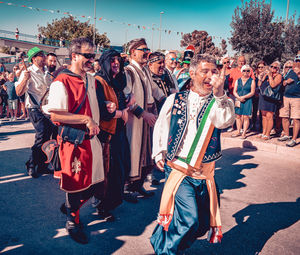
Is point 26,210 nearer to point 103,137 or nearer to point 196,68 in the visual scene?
point 103,137

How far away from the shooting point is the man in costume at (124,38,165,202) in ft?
12.8

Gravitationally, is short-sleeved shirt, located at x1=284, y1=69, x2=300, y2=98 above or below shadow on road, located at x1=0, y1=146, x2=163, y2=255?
above

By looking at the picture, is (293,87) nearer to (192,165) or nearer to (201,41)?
(192,165)

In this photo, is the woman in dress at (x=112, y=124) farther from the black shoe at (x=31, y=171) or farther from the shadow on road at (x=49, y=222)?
the black shoe at (x=31, y=171)

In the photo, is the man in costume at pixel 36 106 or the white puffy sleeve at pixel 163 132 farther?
the man in costume at pixel 36 106

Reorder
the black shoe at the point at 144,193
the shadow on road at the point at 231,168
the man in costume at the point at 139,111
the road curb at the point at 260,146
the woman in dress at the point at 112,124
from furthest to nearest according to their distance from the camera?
the road curb at the point at 260,146
the shadow on road at the point at 231,168
the black shoe at the point at 144,193
the man in costume at the point at 139,111
the woman in dress at the point at 112,124

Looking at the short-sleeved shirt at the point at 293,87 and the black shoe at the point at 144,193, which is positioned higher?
the short-sleeved shirt at the point at 293,87

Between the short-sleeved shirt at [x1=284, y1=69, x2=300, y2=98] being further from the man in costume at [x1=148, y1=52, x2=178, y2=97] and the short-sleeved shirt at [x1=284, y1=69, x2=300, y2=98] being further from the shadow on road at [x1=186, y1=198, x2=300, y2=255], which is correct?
the man in costume at [x1=148, y1=52, x2=178, y2=97]

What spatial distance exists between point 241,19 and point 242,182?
18.2 m

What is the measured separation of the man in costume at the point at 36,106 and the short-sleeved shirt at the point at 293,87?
6.22m

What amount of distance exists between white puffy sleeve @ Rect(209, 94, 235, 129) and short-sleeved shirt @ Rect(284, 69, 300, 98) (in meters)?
5.99

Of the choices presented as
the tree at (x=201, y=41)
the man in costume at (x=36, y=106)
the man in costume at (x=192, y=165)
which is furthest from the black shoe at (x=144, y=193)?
the tree at (x=201, y=41)

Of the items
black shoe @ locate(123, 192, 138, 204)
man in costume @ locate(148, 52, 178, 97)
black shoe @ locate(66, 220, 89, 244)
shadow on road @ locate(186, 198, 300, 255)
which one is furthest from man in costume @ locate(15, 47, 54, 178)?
shadow on road @ locate(186, 198, 300, 255)

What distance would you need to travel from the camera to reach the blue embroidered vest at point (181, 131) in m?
2.55
